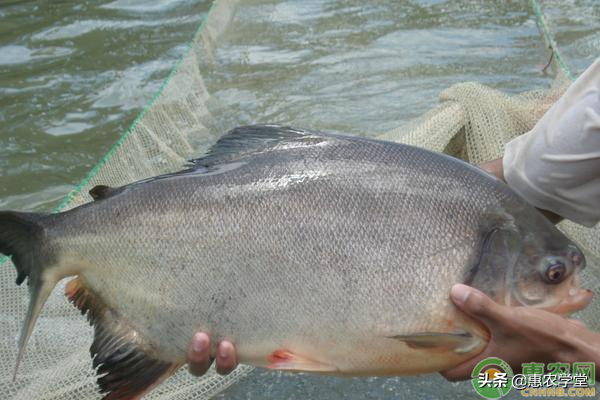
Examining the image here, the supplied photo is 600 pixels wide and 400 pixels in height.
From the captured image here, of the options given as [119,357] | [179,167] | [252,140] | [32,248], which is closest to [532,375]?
[252,140]

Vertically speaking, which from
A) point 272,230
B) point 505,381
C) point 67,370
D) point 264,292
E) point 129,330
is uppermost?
point 272,230

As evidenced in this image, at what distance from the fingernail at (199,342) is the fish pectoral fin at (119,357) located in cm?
15

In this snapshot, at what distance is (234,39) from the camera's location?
870 cm

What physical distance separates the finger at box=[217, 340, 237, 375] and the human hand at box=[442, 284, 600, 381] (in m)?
0.67

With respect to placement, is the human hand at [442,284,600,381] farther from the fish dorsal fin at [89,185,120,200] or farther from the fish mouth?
the fish dorsal fin at [89,185,120,200]

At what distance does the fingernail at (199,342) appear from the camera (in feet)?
7.22

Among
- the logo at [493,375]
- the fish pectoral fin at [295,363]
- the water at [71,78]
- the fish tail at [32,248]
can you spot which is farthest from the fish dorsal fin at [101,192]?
the water at [71,78]

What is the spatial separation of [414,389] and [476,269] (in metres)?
1.26

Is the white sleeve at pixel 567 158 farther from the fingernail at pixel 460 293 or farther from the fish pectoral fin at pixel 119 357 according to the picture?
the fish pectoral fin at pixel 119 357

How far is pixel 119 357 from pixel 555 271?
1393 mm

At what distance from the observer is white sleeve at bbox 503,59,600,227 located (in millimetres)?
2451

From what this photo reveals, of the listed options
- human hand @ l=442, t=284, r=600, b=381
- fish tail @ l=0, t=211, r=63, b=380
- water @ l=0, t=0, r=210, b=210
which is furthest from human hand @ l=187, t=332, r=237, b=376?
water @ l=0, t=0, r=210, b=210

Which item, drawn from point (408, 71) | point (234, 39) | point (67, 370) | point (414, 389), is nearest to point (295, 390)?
point (414, 389)

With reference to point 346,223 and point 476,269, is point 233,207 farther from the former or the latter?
point 476,269
